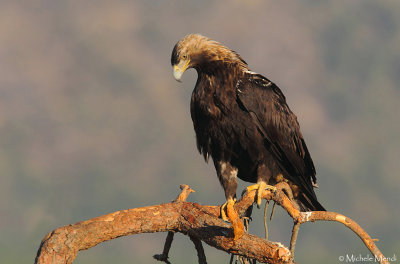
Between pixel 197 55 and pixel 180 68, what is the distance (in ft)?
1.10

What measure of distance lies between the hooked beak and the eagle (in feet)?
0.05

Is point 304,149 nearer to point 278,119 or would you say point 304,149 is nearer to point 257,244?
point 278,119

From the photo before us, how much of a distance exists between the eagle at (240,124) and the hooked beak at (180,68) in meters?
0.01

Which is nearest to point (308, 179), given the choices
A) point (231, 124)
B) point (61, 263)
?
point (231, 124)

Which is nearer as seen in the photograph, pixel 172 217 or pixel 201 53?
pixel 172 217

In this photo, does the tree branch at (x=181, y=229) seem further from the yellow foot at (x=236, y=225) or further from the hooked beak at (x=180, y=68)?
the hooked beak at (x=180, y=68)

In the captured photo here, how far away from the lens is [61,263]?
5762mm

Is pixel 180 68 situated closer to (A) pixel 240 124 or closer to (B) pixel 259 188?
(A) pixel 240 124

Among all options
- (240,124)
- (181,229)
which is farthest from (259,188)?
(181,229)

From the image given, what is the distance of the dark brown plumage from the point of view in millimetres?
7098

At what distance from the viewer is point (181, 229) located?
21.5 ft

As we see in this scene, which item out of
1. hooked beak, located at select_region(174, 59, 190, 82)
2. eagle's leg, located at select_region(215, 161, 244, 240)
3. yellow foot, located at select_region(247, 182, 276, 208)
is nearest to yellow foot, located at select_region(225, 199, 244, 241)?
eagle's leg, located at select_region(215, 161, 244, 240)

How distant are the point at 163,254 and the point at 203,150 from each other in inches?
67.9

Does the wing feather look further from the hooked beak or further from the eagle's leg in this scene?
the hooked beak
